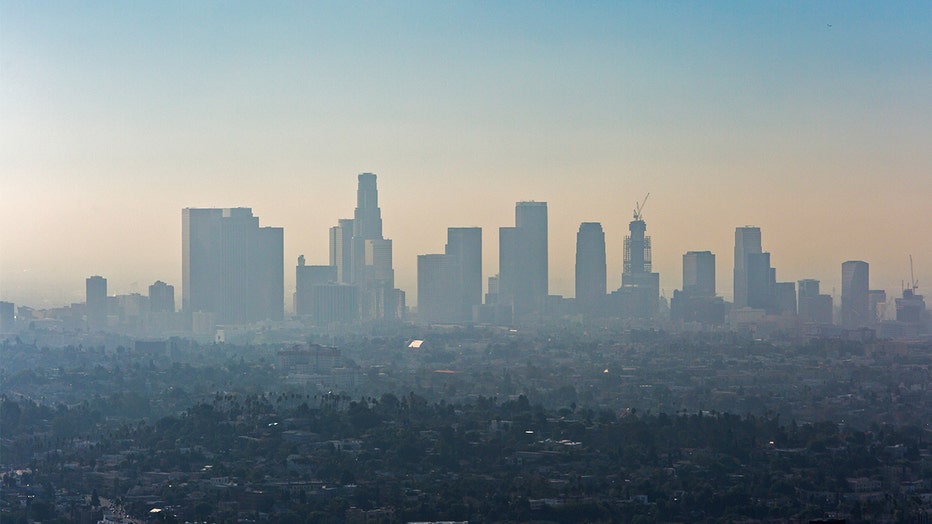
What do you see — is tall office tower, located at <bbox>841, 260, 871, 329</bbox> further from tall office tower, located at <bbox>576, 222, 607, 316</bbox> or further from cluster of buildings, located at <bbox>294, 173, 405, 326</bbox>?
cluster of buildings, located at <bbox>294, 173, 405, 326</bbox>

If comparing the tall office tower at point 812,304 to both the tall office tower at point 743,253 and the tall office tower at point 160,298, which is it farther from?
the tall office tower at point 160,298

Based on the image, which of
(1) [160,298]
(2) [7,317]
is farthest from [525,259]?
(2) [7,317]

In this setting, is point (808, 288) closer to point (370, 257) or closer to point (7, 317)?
point (370, 257)

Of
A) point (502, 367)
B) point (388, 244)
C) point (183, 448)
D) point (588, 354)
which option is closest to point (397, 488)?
point (183, 448)

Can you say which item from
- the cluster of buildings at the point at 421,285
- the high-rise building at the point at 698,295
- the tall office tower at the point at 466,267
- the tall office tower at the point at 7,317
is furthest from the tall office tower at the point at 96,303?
the high-rise building at the point at 698,295

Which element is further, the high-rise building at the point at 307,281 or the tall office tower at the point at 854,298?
the high-rise building at the point at 307,281
